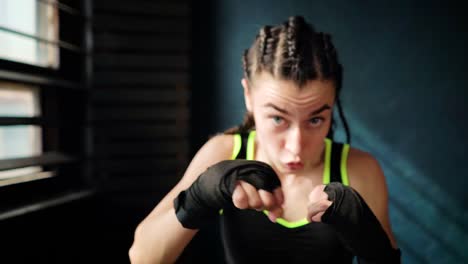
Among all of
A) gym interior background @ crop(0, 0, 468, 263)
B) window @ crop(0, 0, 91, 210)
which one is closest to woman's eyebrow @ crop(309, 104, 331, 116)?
gym interior background @ crop(0, 0, 468, 263)

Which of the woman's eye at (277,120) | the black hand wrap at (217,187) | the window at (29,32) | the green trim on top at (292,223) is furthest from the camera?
the window at (29,32)

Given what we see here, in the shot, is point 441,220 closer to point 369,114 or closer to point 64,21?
point 369,114

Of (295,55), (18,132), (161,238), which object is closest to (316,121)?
(295,55)

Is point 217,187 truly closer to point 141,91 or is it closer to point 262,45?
point 262,45

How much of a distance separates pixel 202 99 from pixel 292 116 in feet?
2.87

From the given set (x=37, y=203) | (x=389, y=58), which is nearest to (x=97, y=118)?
(x=37, y=203)

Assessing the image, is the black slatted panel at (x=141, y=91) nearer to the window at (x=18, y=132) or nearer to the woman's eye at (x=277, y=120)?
the window at (x=18, y=132)

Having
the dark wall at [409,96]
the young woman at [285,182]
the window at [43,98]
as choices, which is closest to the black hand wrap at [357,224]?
the young woman at [285,182]

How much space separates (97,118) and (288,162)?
0.97m

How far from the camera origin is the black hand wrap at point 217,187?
2.29 ft

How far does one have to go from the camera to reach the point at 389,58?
1.51 m

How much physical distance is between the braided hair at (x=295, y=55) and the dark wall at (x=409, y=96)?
695 mm

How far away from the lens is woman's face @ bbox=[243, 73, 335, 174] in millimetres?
772

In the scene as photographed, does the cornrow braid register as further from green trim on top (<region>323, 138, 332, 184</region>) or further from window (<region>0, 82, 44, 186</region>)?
window (<region>0, 82, 44, 186</region>)
